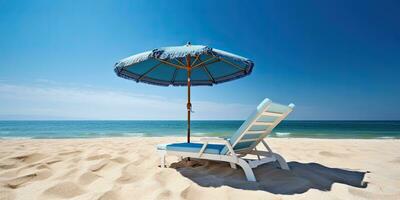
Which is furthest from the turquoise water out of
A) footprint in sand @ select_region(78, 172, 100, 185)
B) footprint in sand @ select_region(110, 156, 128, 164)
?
footprint in sand @ select_region(78, 172, 100, 185)

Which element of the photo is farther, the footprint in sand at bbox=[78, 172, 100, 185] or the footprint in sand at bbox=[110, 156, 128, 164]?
the footprint in sand at bbox=[110, 156, 128, 164]

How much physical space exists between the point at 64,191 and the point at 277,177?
2.58 meters

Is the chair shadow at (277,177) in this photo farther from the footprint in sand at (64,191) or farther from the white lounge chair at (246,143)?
the footprint in sand at (64,191)

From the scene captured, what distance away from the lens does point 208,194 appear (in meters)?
2.15

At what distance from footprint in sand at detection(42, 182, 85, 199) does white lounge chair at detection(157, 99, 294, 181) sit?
1.35 metres

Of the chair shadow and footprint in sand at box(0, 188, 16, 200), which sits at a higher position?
footprint in sand at box(0, 188, 16, 200)

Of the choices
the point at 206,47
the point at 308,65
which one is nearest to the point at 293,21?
the point at 308,65

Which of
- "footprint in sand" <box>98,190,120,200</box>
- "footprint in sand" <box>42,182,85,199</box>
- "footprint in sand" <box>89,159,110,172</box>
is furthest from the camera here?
"footprint in sand" <box>89,159,110,172</box>

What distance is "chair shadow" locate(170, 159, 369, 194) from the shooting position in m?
2.41

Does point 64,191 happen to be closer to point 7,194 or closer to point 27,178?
point 7,194

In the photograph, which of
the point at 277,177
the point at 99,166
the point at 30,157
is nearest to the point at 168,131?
the point at 30,157

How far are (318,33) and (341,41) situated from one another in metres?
3.24

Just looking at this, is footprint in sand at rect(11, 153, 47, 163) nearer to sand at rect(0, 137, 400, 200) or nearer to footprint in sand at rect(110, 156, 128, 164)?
sand at rect(0, 137, 400, 200)

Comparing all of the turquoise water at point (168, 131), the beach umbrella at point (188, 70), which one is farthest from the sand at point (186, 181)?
the turquoise water at point (168, 131)
